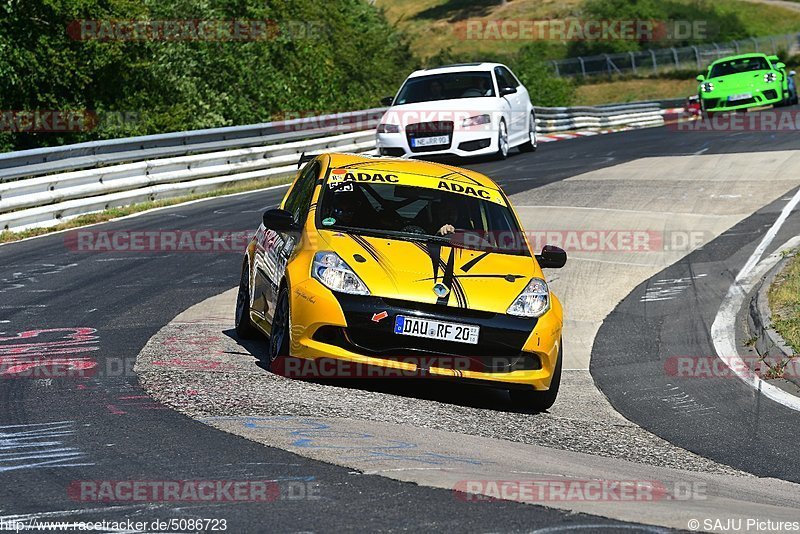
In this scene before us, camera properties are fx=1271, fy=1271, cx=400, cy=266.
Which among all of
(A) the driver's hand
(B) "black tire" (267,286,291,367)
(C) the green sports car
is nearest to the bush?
(C) the green sports car

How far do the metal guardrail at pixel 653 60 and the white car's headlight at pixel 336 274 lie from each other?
55.0 metres

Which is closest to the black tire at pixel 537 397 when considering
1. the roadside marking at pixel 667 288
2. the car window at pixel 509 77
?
the roadside marking at pixel 667 288

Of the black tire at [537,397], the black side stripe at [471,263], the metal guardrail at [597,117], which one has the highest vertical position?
the black side stripe at [471,263]

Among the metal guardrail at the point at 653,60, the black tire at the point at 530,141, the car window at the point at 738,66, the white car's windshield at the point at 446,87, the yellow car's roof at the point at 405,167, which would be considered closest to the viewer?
the yellow car's roof at the point at 405,167

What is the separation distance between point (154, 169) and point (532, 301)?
1303 cm

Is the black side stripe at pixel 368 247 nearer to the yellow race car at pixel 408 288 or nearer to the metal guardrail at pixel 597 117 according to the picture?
the yellow race car at pixel 408 288

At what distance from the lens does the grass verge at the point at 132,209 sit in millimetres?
16484

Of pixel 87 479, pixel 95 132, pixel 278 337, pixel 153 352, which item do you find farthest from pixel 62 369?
pixel 95 132

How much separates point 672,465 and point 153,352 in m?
3.81

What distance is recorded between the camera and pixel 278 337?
335 inches

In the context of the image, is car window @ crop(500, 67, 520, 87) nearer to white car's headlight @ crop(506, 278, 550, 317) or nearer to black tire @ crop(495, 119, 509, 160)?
black tire @ crop(495, 119, 509, 160)

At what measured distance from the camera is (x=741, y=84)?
3181cm

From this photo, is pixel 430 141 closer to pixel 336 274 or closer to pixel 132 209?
pixel 132 209

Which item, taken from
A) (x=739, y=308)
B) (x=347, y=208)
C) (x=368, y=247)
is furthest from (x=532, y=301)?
(x=739, y=308)
